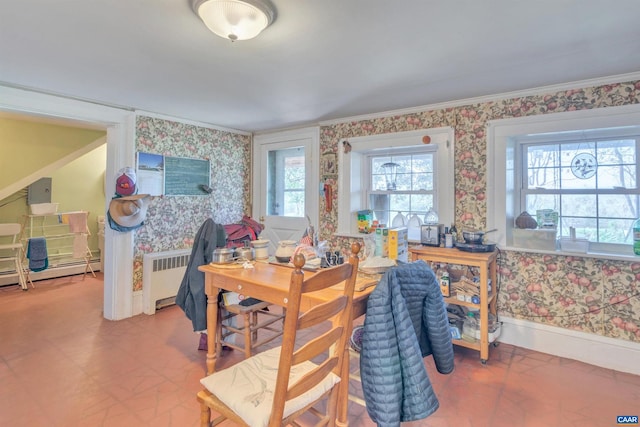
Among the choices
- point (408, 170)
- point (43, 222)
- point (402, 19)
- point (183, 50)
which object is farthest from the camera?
point (43, 222)

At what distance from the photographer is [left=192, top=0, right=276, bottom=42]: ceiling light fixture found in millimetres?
1598

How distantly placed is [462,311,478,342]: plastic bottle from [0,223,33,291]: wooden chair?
5713mm

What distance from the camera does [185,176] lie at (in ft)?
13.5

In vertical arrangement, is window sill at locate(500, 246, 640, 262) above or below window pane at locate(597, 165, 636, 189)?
below

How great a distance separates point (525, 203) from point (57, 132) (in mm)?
6398

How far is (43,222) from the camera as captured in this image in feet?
17.5

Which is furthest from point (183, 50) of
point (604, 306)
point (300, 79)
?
point (604, 306)

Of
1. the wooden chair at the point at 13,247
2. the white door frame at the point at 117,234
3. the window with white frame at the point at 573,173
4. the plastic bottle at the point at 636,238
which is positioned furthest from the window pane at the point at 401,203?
the wooden chair at the point at 13,247

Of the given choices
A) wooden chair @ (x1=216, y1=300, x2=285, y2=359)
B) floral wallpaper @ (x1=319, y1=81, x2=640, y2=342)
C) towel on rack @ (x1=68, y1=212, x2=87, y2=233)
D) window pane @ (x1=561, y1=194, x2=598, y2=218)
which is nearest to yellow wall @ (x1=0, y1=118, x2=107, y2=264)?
towel on rack @ (x1=68, y1=212, x2=87, y2=233)

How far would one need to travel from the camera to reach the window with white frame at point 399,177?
3.31 meters

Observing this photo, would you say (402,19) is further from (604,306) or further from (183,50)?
(604,306)

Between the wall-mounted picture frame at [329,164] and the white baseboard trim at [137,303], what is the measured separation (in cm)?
261

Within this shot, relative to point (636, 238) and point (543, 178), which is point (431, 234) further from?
point (636, 238)

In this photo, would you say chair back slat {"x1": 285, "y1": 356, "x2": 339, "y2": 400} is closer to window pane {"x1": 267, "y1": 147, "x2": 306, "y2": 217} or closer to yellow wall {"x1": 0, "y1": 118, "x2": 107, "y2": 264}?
window pane {"x1": 267, "y1": 147, "x2": 306, "y2": 217}
